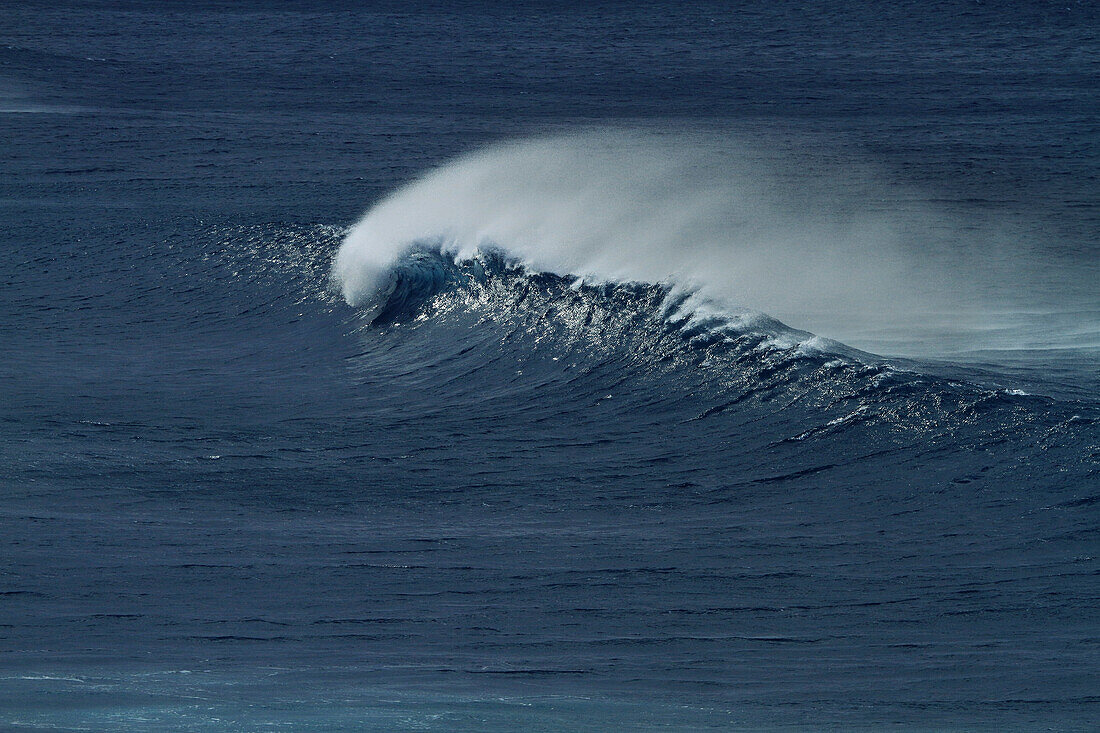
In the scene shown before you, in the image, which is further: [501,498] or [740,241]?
[740,241]

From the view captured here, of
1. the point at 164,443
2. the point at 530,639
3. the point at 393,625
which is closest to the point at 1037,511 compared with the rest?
the point at 530,639

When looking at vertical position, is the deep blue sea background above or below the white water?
below

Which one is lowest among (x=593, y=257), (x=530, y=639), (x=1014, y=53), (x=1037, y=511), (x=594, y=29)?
(x=530, y=639)

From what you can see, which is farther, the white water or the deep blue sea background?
the white water

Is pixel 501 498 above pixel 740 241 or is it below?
below

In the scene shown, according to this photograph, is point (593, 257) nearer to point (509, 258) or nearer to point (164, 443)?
point (509, 258)
